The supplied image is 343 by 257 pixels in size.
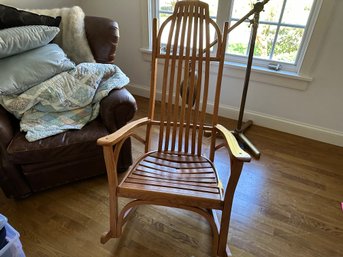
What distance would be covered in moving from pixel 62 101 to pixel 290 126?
6.08 ft

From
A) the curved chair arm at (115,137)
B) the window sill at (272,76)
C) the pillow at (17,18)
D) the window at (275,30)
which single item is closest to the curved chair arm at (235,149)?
the curved chair arm at (115,137)

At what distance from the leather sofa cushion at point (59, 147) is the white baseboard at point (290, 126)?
131 centimetres

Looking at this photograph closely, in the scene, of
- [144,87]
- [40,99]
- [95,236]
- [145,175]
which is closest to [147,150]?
[145,175]

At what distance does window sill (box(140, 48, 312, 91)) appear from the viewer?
6.09 ft

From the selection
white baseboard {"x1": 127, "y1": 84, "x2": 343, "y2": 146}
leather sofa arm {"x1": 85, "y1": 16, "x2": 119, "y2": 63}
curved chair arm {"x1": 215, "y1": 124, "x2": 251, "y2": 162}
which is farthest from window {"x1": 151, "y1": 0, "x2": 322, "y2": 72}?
curved chair arm {"x1": 215, "y1": 124, "x2": 251, "y2": 162}

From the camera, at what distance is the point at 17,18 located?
1.47 m

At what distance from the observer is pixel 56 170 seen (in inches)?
55.4

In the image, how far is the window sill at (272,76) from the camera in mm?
1855

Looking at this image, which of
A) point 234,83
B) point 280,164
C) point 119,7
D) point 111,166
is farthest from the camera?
point 119,7

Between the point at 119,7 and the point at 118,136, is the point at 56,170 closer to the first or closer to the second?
the point at 118,136

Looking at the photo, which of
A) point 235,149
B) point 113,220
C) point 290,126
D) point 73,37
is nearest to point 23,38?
point 73,37

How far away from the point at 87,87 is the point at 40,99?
28cm

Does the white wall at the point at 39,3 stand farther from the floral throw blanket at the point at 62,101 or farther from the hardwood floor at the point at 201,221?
the hardwood floor at the point at 201,221

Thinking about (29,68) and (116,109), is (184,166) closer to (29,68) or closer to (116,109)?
(116,109)
